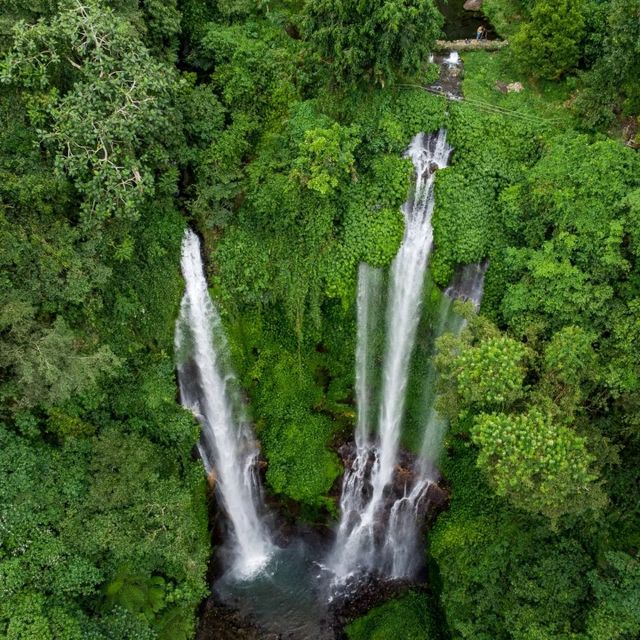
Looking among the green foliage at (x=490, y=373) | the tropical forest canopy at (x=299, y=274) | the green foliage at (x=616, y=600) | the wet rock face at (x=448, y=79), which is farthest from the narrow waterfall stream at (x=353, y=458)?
the green foliage at (x=616, y=600)

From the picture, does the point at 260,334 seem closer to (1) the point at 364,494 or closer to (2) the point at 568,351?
(1) the point at 364,494

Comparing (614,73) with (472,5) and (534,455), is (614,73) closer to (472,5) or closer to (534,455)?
(472,5)

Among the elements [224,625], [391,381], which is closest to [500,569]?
[391,381]

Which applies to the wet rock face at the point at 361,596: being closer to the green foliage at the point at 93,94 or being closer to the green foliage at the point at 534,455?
the green foliage at the point at 534,455

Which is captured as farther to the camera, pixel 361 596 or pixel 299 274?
pixel 361 596

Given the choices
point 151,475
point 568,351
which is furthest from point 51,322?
point 568,351
